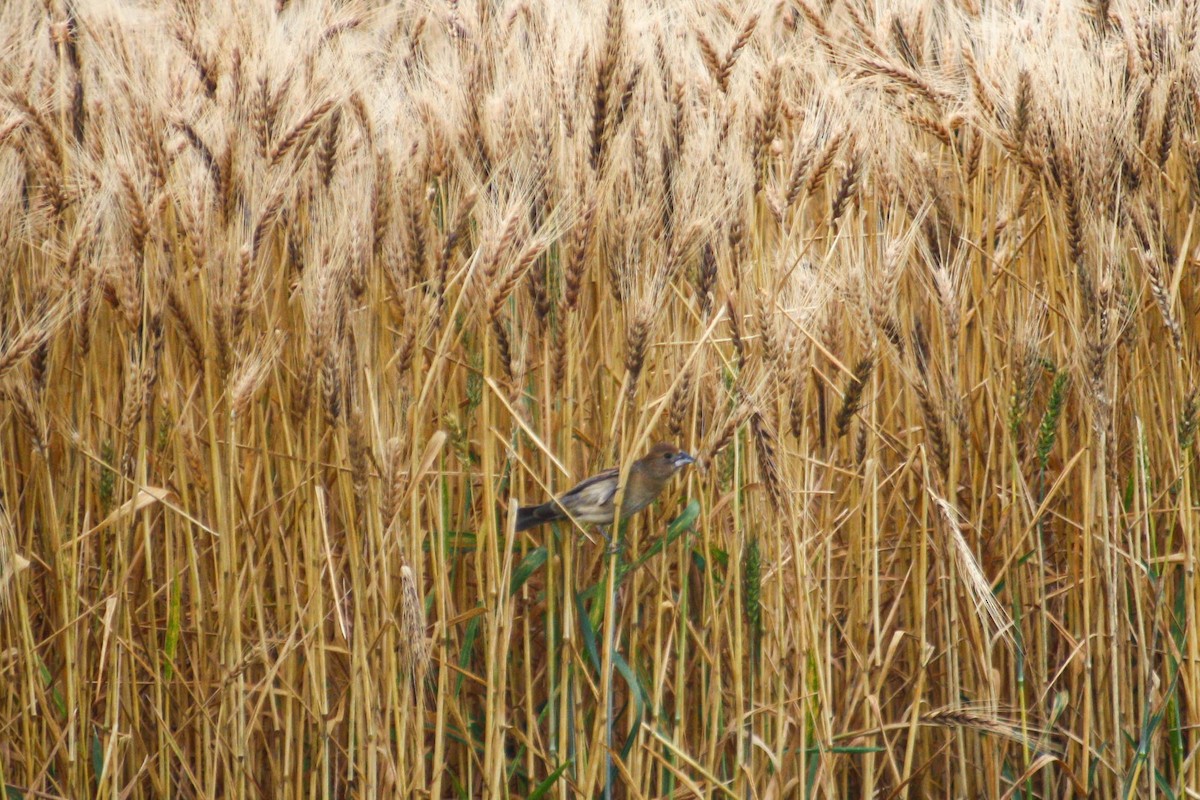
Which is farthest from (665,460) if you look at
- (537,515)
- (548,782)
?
(548,782)

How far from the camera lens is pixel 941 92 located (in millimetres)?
2643

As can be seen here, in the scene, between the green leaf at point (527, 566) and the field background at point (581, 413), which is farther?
the green leaf at point (527, 566)

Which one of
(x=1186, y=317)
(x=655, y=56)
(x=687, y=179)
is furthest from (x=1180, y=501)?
(x=655, y=56)

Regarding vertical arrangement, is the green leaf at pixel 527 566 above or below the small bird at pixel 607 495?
below

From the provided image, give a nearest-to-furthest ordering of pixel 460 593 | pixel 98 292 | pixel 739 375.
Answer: pixel 739 375 → pixel 98 292 → pixel 460 593

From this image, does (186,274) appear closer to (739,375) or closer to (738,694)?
(739,375)

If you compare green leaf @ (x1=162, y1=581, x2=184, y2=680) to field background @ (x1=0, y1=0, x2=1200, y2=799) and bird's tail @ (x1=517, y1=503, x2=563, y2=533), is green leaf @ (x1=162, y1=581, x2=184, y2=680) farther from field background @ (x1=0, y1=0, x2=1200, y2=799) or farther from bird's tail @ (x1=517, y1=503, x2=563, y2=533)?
bird's tail @ (x1=517, y1=503, x2=563, y2=533)

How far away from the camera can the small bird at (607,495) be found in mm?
2096

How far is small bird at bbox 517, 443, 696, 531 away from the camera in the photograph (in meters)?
2.10

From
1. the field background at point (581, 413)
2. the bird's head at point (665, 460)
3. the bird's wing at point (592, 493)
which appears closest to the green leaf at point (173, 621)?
the field background at point (581, 413)

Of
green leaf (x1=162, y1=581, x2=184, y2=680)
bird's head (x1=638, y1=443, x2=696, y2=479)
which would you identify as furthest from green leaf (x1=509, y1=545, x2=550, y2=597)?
green leaf (x1=162, y1=581, x2=184, y2=680)

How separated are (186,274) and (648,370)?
3.06ft

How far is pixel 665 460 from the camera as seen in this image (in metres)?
2.19

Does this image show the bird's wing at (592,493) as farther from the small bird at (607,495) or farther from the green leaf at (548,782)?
the green leaf at (548,782)
